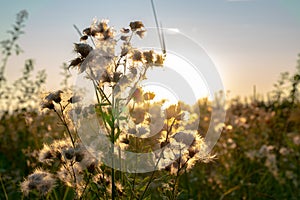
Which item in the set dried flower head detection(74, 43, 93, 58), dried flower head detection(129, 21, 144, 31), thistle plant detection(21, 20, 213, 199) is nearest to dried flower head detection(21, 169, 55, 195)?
thistle plant detection(21, 20, 213, 199)

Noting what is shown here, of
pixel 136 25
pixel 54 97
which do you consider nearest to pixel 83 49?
pixel 54 97

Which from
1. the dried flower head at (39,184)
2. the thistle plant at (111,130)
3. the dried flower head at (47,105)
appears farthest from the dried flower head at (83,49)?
the dried flower head at (39,184)

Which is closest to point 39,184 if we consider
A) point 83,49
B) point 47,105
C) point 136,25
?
point 47,105

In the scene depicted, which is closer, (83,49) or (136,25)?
(83,49)

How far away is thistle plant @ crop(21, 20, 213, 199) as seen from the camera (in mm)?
1947

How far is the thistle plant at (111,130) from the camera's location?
1.95m

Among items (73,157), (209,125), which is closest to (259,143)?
(209,125)

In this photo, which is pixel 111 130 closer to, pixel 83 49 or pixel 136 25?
pixel 83 49

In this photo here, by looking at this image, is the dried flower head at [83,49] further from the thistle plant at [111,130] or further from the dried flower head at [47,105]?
the dried flower head at [47,105]

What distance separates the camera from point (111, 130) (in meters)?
1.94

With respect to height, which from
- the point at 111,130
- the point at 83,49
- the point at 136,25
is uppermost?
the point at 136,25

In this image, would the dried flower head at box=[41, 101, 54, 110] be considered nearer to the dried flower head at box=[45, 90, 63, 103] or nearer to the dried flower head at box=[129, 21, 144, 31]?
the dried flower head at box=[45, 90, 63, 103]

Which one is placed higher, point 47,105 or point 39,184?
Result: point 47,105

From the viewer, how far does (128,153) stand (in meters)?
2.30
